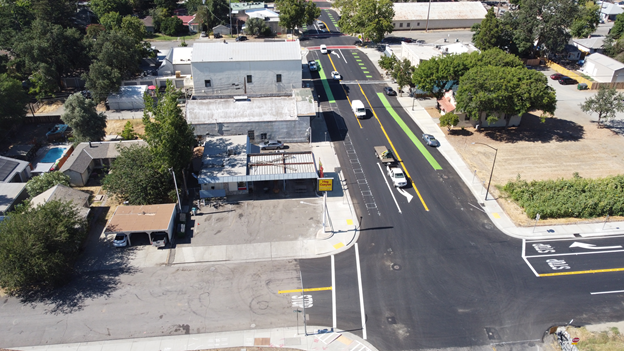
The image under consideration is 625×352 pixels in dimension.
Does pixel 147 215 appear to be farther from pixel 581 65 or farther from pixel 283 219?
pixel 581 65

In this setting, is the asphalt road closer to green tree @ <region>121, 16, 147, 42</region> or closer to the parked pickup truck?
the parked pickup truck

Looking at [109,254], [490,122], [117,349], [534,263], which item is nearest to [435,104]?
[490,122]

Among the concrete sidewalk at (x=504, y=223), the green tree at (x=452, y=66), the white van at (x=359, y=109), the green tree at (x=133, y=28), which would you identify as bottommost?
the concrete sidewalk at (x=504, y=223)

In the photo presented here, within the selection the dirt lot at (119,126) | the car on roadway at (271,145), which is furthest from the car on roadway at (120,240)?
the dirt lot at (119,126)

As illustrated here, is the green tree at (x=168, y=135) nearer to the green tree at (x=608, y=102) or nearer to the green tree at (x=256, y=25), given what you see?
the green tree at (x=608, y=102)

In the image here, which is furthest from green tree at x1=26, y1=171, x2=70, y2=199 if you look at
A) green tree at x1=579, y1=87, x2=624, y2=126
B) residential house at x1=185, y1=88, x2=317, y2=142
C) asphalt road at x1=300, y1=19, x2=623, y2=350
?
green tree at x1=579, y1=87, x2=624, y2=126
